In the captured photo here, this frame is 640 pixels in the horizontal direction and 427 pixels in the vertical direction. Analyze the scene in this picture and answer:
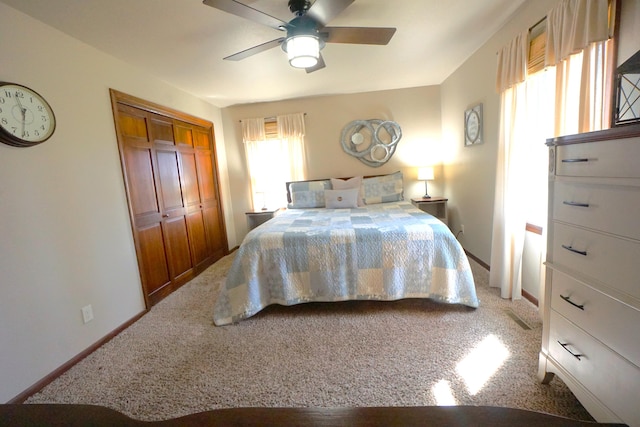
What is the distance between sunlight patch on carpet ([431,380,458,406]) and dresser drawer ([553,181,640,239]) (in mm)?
1008

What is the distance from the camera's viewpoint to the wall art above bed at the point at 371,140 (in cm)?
400

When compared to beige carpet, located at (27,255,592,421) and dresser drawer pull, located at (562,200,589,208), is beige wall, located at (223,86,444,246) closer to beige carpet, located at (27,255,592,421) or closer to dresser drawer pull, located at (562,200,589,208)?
beige carpet, located at (27,255,592,421)

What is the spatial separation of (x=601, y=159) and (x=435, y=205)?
2959mm

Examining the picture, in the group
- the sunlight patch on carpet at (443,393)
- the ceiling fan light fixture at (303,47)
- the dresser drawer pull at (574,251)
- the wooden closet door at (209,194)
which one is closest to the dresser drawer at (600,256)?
the dresser drawer pull at (574,251)

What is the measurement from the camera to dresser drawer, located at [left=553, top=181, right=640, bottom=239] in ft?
2.97

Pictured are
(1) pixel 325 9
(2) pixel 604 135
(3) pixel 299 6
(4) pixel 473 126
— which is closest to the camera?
(2) pixel 604 135

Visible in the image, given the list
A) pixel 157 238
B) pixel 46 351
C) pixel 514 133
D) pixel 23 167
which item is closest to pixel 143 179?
pixel 157 238

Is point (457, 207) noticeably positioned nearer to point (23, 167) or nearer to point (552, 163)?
point (552, 163)

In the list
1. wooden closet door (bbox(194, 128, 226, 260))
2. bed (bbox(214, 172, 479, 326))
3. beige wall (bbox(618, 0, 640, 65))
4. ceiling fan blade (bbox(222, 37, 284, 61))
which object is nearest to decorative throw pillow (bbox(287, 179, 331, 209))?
wooden closet door (bbox(194, 128, 226, 260))

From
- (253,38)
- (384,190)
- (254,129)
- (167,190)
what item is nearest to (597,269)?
(253,38)

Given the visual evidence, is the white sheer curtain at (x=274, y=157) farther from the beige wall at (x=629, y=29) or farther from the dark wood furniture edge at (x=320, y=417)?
the dark wood furniture edge at (x=320, y=417)

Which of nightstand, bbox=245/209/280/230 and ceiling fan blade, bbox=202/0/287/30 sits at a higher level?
ceiling fan blade, bbox=202/0/287/30

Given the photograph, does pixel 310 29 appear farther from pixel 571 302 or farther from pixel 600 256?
pixel 571 302

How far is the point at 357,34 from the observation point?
187cm
